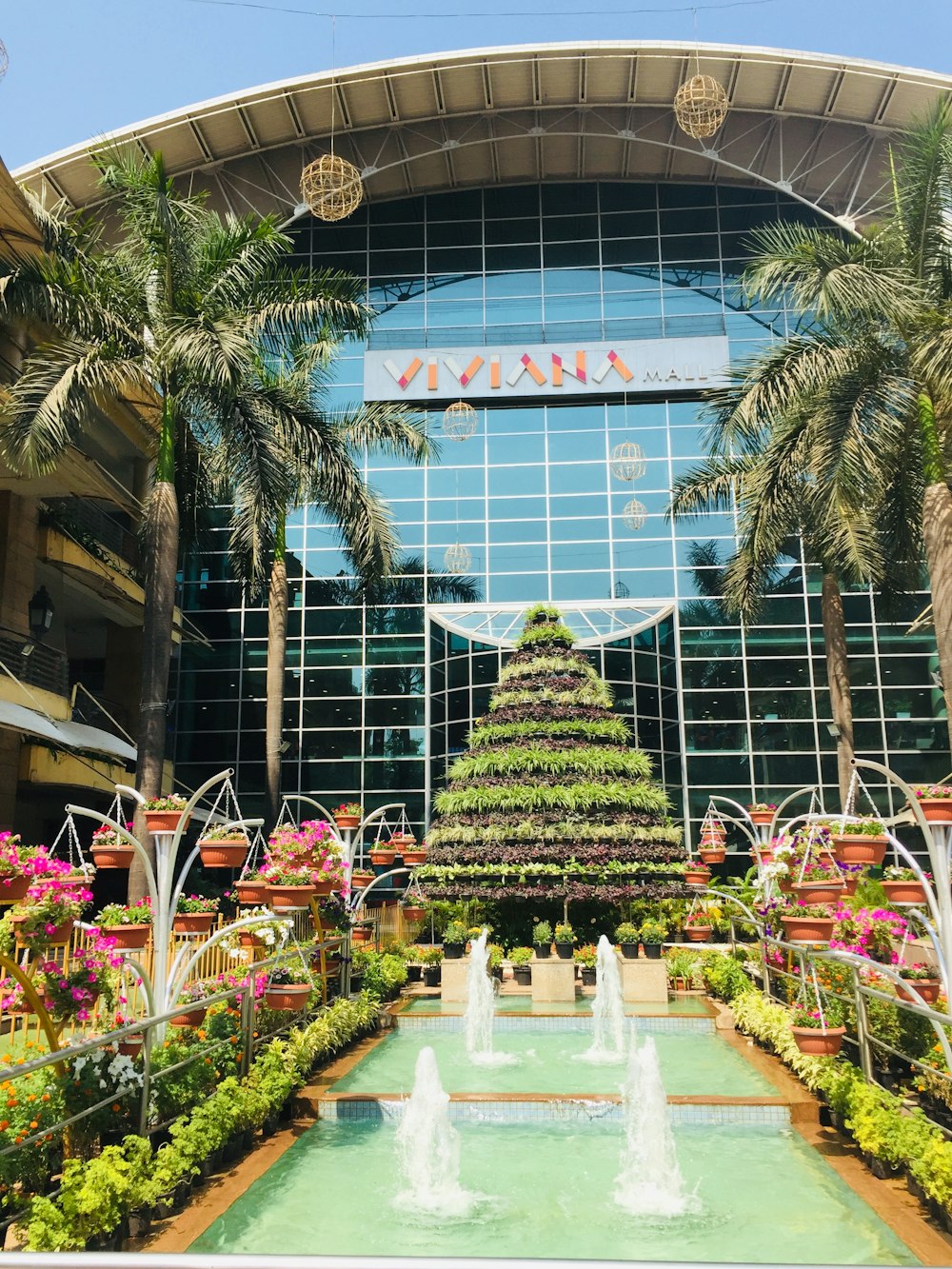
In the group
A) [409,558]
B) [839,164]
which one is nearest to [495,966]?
[409,558]

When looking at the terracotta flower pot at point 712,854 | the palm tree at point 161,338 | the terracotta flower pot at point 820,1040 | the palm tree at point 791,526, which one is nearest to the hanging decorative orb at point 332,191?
the palm tree at point 161,338

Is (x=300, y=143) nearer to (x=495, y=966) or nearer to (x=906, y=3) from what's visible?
(x=906, y=3)

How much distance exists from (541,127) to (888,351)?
20895 mm

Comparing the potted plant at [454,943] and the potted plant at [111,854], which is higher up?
the potted plant at [111,854]

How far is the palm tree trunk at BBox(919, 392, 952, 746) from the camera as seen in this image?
1480 centimetres

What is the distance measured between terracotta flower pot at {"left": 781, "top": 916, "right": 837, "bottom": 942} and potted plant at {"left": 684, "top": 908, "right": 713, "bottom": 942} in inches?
438

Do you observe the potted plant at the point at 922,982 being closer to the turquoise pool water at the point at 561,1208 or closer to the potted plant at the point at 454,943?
the turquoise pool water at the point at 561,1208

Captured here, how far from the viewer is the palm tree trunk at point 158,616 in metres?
14.6

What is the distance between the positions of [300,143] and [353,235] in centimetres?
319

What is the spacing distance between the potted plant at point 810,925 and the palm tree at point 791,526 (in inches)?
367

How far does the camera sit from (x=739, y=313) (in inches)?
1292

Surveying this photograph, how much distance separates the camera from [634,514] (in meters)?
30.6

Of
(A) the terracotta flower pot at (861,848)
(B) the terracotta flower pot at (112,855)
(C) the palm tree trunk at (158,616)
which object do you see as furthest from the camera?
(C) the palm tree trunk at (158,616)

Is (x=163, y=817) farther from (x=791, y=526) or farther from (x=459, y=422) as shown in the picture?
(x=459, y=422)
